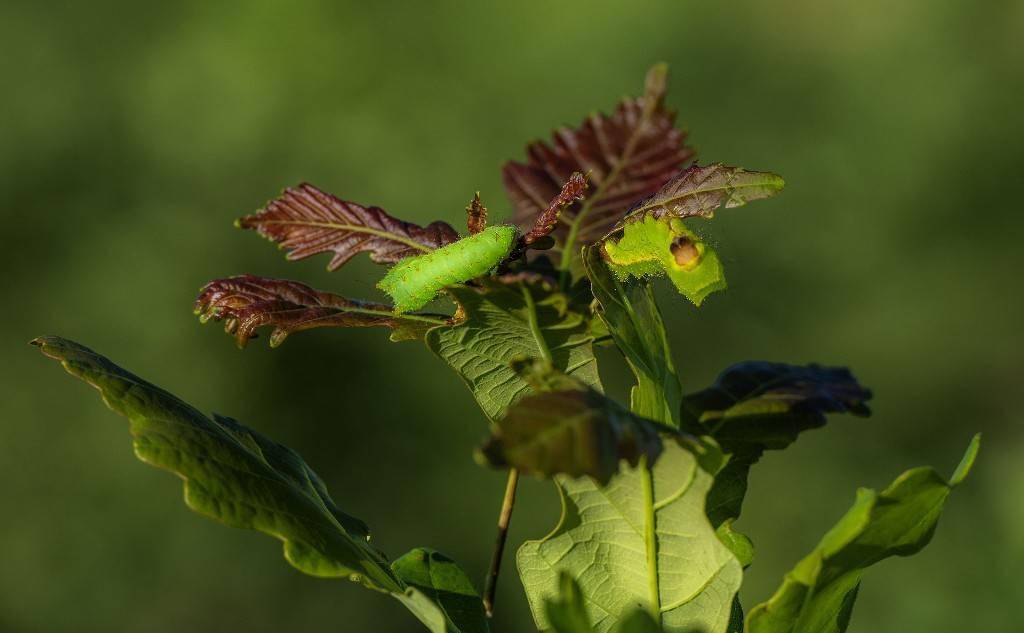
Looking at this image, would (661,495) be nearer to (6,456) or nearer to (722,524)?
(722,524)

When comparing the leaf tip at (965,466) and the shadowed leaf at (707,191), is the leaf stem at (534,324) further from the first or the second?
the leaf tip at (965,466)

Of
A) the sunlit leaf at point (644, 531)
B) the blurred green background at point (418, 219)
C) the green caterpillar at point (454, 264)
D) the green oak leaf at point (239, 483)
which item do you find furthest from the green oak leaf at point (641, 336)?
the blurred green background at point (418, 219)

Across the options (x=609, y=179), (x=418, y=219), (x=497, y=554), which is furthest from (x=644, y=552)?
(x=418, y=219)

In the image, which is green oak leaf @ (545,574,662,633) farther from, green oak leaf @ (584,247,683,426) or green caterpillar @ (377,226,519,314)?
green caterpillar @ (377,226,519,314)

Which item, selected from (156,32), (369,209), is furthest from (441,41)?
(369,209)

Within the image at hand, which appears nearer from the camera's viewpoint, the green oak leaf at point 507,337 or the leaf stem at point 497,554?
the green oak leaf at point 507,337

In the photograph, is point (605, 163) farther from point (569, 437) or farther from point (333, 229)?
point (569, 437)
